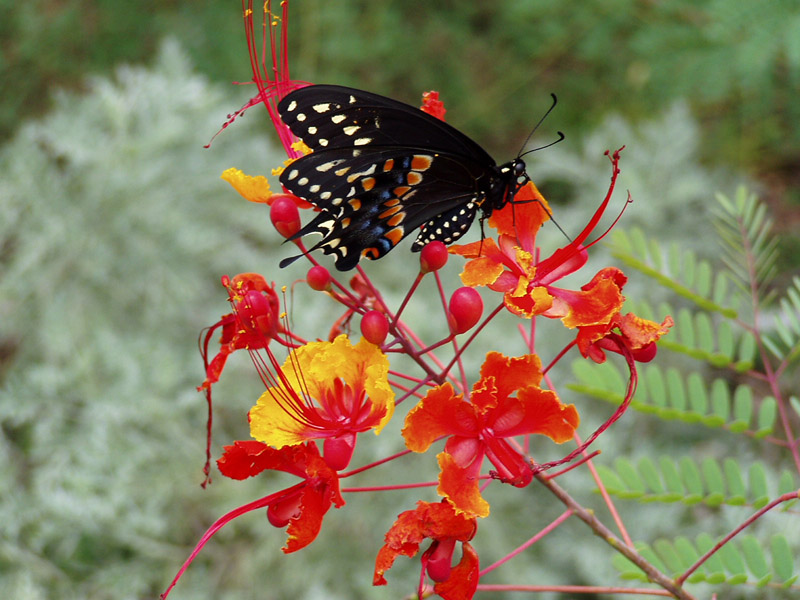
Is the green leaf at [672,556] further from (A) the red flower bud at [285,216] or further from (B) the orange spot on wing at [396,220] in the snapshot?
(A) the red flower bud at [285,216]

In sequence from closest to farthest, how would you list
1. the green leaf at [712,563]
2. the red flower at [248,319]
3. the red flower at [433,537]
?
the red flower at [433,537], the red flower at [248,319], the green leaf at [712,563]

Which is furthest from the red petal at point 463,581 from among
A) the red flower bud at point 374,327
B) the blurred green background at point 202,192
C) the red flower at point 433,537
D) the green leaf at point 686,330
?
the blurred green background at point 202,192

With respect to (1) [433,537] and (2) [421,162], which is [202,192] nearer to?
(2) [421,162]

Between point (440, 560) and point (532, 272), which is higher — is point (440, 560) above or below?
below

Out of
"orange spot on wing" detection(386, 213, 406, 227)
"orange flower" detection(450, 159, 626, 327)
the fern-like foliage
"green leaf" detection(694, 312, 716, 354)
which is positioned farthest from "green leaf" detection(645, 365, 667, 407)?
"orange spot on wing" detection(386, 213, 406, 227)

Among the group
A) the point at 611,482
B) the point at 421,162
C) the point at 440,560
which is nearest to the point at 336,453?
the point at 440,560

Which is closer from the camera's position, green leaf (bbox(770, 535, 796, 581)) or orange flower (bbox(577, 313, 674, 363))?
orange flower (bbox(577, 313, 674, 363))

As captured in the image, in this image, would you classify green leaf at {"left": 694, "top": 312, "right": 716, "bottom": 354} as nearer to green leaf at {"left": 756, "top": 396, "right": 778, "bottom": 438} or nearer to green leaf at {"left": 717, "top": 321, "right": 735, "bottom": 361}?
green leaf at {"left": 717, "top": 321, "right": 735, "bottom": 361}
